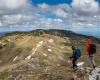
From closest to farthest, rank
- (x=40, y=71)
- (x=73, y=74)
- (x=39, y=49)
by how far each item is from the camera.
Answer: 1. (x=73, y=74)
2. (x=40, y=71)
3. (x=39, y=49)

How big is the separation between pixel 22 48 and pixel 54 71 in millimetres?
127275

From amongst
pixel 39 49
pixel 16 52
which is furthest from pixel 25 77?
pixel 16 52

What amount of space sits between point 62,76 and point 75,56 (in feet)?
15.2

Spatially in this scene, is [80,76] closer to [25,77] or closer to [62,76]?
[62,76]

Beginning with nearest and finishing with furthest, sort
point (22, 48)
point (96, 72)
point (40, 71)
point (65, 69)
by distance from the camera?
point (96, 72) < point (65, 69) < point (40, 71) < point (22, 48)

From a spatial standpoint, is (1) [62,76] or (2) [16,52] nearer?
(1) [62,76]

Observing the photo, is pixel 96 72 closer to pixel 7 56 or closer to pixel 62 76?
pixel 62 76

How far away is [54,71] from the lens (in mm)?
45531

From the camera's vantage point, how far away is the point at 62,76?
4272 centimetres

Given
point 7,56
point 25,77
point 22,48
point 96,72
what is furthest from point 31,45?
point 96,72

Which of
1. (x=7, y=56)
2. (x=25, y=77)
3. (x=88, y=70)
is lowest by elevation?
(x=7, y=56)

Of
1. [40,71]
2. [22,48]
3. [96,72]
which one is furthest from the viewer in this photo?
[22,48]

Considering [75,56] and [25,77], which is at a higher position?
[75,56]

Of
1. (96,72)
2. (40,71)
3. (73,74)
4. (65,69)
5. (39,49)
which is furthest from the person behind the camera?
(39,49)
